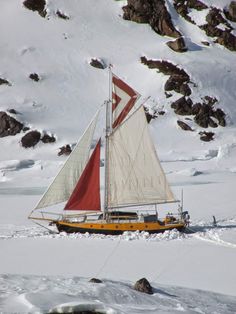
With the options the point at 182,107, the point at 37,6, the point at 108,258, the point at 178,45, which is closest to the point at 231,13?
the point at 178,45

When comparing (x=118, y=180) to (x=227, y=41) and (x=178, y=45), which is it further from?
(x=227, y=41)

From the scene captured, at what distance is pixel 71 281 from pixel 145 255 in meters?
5.85

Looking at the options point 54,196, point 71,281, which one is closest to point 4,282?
point 71,281

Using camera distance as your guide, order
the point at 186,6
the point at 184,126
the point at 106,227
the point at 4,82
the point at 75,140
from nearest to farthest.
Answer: the point at 106,227
the point at 75,140
the point at 184,126
the point at 4,82
the point at 186,6

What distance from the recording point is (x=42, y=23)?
61.5 m

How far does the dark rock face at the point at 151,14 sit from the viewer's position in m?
62.1

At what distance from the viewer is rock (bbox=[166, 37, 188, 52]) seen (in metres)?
57.2

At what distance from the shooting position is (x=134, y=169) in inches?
993

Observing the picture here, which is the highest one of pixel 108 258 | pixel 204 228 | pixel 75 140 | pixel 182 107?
pixel 182 107

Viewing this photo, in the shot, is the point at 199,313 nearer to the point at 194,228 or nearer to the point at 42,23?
the point at 194,228

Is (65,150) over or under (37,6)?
under

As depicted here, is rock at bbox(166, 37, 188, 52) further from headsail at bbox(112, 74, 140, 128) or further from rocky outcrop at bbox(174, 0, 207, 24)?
headsail at bbox(112, 74, 140, 128)

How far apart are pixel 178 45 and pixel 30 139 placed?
71.4ft

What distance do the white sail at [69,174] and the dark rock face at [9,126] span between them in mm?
24198
